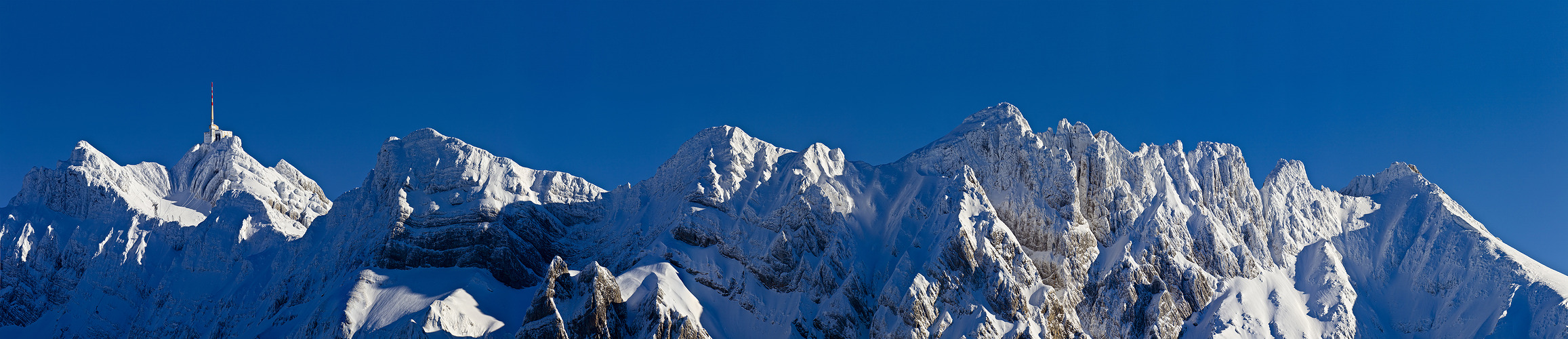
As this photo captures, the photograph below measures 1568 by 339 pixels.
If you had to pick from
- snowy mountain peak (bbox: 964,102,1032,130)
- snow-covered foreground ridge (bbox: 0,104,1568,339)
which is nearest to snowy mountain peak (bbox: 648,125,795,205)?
A: snow-covered foreground ridge (bbox: 0,104,1568,339)

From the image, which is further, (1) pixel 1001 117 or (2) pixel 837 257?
(1) pixel 1001 117

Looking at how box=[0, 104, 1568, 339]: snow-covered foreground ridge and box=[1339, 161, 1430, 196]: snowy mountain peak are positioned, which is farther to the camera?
box=[1339, 161, 1430, 196]: snowy mountain peak

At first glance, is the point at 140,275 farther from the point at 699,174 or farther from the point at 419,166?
the point at 699,174

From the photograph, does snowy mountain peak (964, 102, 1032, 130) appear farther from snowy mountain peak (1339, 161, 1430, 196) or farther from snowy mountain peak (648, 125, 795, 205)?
snowy mountain peak (1339, 161, 1430, 196)

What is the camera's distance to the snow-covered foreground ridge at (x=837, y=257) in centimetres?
14812

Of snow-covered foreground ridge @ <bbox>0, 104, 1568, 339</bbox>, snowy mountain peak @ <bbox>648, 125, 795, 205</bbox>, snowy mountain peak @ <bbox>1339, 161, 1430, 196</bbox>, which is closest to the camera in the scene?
Result: snow-covered foreground ridge @ <bbox>0, 104, 1568, 339</bbox>

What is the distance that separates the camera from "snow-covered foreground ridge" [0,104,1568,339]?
14812cm

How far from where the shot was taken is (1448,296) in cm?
15950

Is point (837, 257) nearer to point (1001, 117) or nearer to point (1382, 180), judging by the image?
point (1001, 117)

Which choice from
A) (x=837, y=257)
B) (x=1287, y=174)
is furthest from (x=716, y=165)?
(x=1287, y=174)

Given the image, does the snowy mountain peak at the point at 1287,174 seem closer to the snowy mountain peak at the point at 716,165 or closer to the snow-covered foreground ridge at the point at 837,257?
the snow-covered foreground ridge at the point at 837,257

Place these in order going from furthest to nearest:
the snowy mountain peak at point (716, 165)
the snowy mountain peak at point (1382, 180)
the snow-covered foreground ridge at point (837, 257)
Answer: the snowy mountain peak at point (1382, 180), the snowy mountain peak at point (716, 165), the snow-covered foreground ridge at point (837, 257)

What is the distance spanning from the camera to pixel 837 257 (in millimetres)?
159125

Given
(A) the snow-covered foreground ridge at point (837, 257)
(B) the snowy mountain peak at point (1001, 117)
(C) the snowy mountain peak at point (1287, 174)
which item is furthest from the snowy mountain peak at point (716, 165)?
(C) the snowy mountain peak at point (1287, 174)
